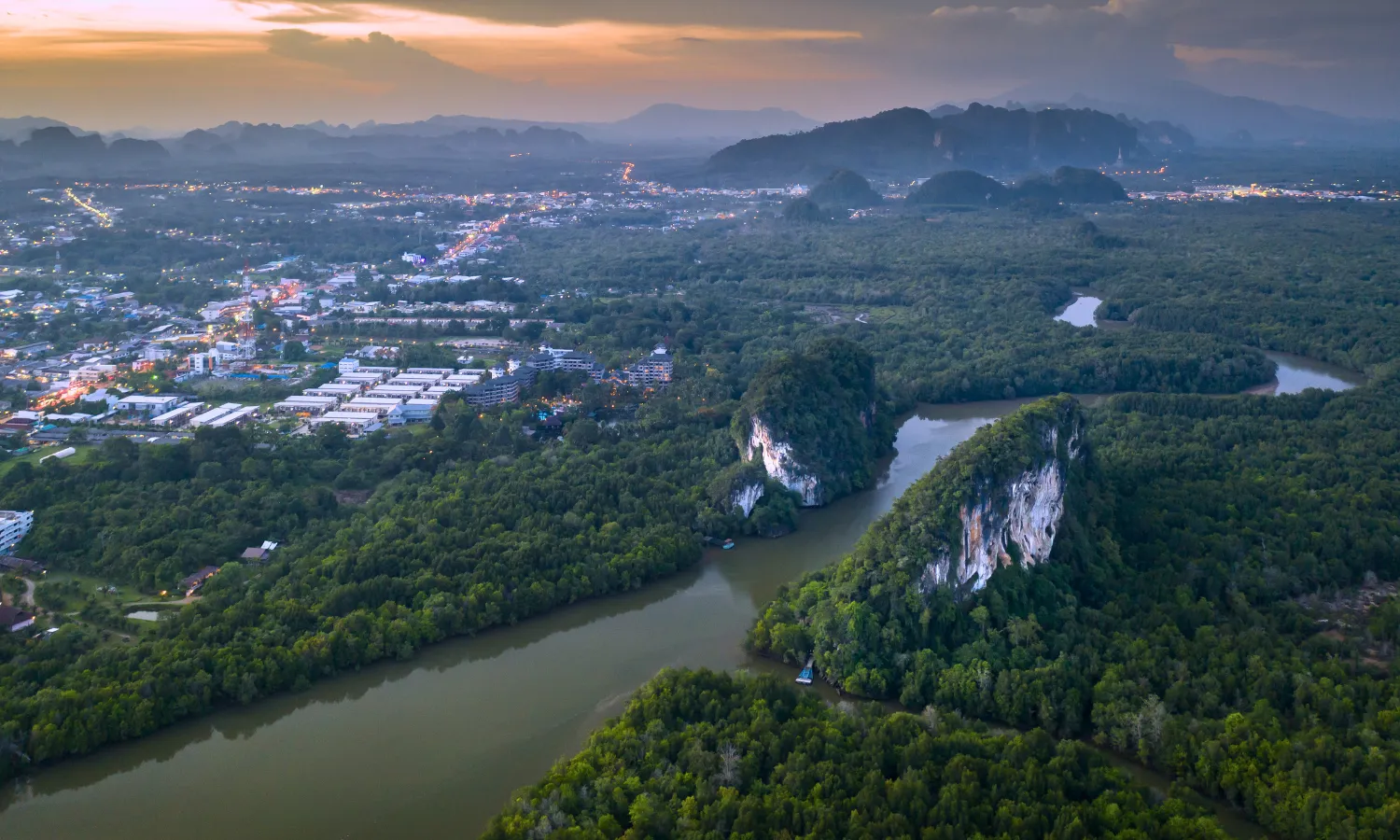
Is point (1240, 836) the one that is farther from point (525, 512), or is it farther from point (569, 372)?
point (569, 372)

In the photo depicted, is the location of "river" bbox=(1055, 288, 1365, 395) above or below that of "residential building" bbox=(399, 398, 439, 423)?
above

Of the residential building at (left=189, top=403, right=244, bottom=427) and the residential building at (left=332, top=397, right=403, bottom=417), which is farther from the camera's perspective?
the residential building at (left=332, top=397, right=403, bottom=417)

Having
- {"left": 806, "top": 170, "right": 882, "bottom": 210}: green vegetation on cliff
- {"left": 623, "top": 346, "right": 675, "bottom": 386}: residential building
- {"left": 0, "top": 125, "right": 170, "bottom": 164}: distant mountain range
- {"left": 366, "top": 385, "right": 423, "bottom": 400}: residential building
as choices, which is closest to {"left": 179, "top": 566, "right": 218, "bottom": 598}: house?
{"left": 366, "top": 385, "right": 423, "bottom": 400}: residential building

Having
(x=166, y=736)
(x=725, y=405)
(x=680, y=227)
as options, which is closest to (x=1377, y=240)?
(x=680, y=227)

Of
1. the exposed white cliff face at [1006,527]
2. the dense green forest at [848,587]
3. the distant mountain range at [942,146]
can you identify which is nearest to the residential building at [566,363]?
the dense green forest at [848,587]

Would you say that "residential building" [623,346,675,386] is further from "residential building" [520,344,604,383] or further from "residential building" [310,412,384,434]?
"residential building" [310,412,384,434]

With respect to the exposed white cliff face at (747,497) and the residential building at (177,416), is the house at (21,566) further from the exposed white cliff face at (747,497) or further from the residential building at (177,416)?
the exposed white cliff face at (747,497)

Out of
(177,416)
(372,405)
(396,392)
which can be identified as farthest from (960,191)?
(177,416)
